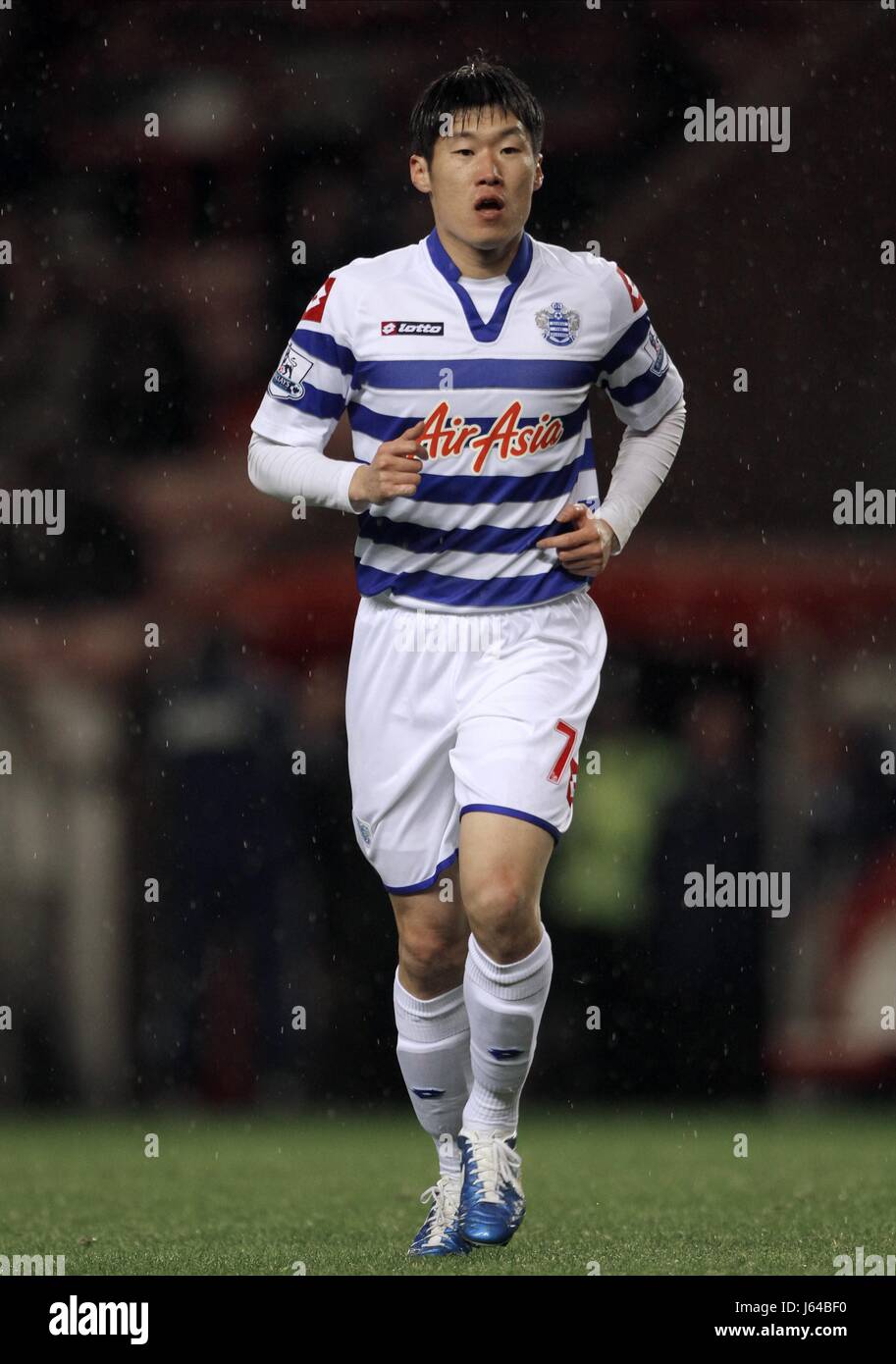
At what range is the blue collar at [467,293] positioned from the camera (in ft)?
17.0

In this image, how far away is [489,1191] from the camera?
199 inches

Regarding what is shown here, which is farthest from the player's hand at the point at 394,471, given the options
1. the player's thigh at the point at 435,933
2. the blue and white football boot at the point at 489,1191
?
the blue and white football boot at the point at 489,1191

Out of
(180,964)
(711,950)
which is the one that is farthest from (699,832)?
(180,964)

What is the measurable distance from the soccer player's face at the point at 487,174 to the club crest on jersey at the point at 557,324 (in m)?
0.18

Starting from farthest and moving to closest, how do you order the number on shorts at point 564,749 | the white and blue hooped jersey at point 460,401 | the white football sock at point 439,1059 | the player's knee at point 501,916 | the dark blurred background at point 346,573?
1. the dark blurred background at point 346,573
2. the white football sock at point 439,1059
3. the white and blue hooped jersey at point 460,401
4. the number on shorts at point 564,749
5. the player's knee at point 501,916

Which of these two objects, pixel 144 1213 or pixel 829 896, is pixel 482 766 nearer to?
pixel 144 1213

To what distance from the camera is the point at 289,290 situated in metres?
11.1

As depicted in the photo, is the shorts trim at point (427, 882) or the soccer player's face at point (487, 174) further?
the shorts trim at point (427, 882)

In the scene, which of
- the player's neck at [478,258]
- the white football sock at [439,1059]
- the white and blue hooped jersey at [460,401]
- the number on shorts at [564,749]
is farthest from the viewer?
the white football sock at [439,1059]

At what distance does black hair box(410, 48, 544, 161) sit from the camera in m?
5.17

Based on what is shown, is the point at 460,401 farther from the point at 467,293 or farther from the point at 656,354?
the point at 656,354

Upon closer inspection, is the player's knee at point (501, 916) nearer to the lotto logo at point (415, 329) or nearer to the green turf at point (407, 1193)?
the green turf at point (407, 1193)

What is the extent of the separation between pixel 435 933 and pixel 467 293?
136 centimetres

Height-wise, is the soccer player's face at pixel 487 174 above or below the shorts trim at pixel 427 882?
above
